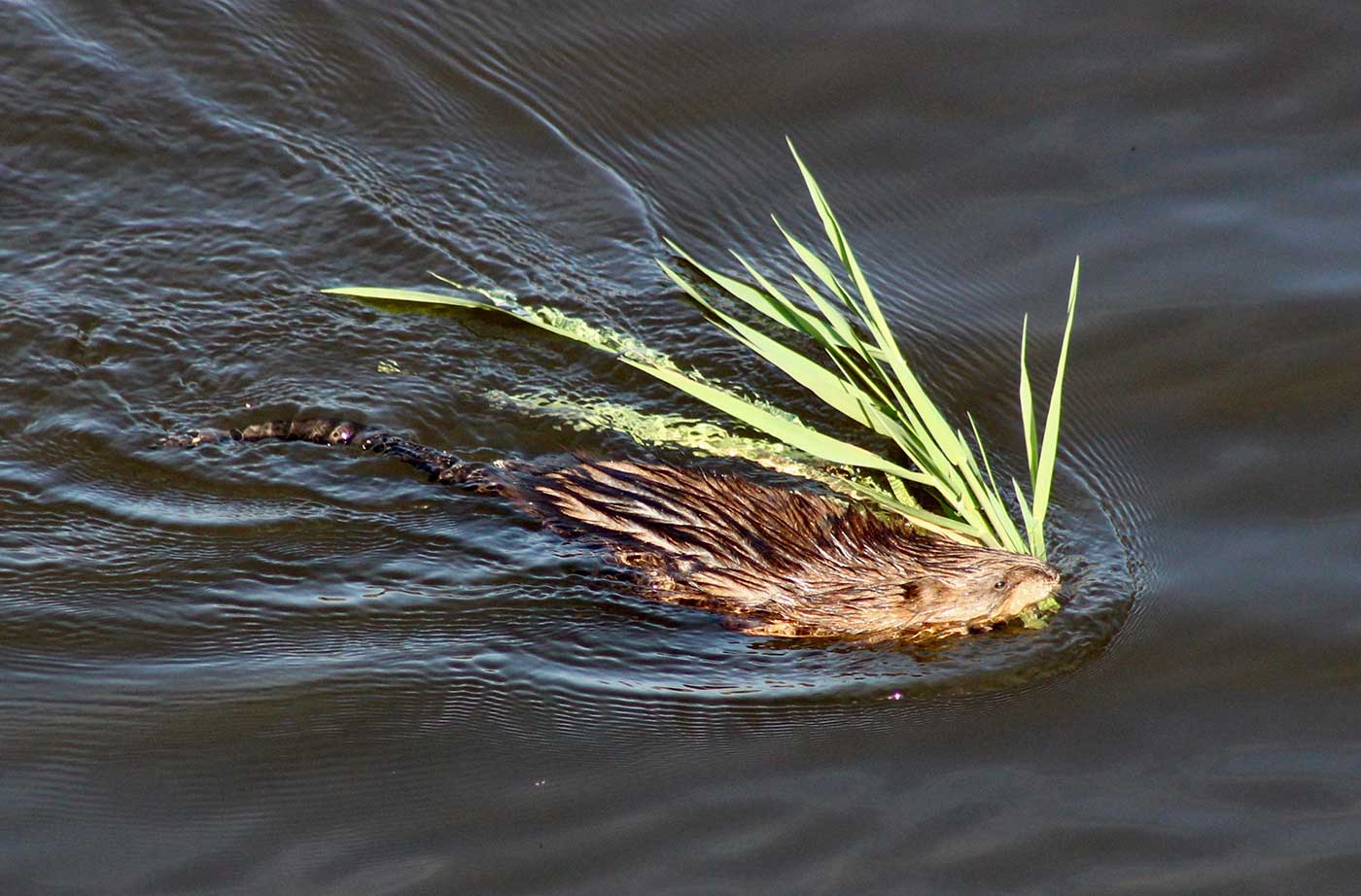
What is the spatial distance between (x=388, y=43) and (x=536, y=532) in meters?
3.18

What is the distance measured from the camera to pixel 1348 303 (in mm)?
5508

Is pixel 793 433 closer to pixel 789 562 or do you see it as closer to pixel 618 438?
pixel 789 562

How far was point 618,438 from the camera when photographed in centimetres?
516

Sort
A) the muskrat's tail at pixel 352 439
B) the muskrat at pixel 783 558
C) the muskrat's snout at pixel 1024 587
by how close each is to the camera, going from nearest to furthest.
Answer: the muskrat's snout at pixel 1024 587 → the muskrat at pixel 783 558 → the muskrat's tail at pixel 352 439

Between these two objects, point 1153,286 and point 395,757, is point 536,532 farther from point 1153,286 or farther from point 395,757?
point 1153,286

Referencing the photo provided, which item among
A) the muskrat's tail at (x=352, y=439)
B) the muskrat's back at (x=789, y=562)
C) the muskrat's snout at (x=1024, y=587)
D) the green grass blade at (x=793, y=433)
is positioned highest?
the muskrat's tail at (x=352, y=439)

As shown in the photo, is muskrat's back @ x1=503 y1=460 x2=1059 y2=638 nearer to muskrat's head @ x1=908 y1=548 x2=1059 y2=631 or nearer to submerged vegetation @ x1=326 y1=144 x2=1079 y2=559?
muskrat's head @ x1=908 y1=548 x2=1059 y2=631

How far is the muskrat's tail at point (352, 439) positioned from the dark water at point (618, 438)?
75 mm

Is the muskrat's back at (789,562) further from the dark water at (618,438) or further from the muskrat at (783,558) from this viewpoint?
the dark water at (618,438)

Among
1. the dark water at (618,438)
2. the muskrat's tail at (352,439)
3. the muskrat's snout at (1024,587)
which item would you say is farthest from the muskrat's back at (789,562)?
the muskrat's tail at (352,439)

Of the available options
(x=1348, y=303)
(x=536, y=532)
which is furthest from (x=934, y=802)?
(x=1348, y=303)

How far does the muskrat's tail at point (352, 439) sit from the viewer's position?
4.97 metres

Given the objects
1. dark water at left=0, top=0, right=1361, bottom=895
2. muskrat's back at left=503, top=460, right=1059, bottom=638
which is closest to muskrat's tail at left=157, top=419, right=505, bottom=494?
dark water at left=0, top=0, right=1361, bottom=895

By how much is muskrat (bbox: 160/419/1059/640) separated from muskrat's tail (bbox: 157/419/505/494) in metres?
0.38
